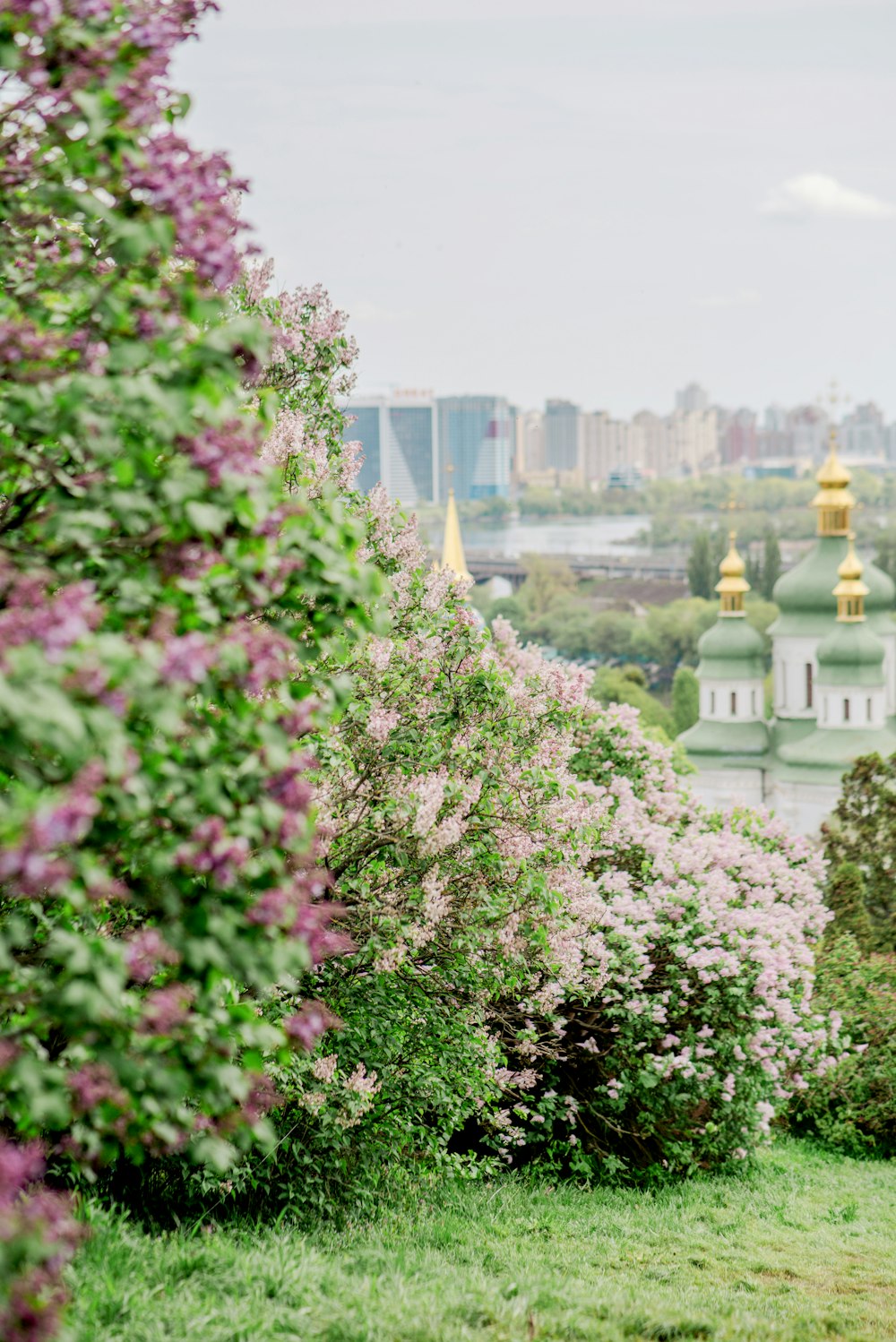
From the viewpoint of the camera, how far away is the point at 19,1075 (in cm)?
270

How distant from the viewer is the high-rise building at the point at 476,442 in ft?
Answer: 442

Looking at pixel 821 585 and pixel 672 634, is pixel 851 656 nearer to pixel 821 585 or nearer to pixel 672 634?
pixel 821 585

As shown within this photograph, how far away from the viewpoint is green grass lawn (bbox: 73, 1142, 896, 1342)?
5.04m

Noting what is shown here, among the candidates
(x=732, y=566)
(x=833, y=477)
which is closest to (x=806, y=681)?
(x=732, y=566)

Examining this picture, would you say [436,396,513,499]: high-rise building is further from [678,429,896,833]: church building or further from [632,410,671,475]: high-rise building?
[678,429,896,833]: church building

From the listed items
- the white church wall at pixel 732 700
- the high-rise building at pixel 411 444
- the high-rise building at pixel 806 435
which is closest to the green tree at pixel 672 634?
the high-rise building at pixel 411 444

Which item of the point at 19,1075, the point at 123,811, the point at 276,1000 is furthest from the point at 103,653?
the point at 276,1000

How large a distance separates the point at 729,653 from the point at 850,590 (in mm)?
5058

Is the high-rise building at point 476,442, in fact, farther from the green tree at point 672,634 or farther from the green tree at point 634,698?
the green tree at point 634,698

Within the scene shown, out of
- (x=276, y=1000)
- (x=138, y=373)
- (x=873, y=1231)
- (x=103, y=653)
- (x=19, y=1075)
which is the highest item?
(x=138, y=373)

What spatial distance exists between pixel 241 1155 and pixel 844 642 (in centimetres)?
3536

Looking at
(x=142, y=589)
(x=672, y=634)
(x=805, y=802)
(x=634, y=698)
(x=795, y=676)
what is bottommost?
(x=805, y=802)

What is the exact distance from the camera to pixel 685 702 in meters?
65.4

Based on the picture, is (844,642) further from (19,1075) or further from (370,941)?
(19,1075)
